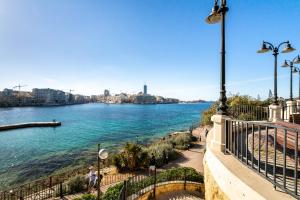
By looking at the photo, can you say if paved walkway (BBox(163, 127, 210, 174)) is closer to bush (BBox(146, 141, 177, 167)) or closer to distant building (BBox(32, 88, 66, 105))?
bush (BBox(146, 141, 177, 167))

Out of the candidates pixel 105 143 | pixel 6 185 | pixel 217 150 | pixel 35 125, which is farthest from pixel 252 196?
pixel 35 125

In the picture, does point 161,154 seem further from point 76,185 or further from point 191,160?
point 76,185

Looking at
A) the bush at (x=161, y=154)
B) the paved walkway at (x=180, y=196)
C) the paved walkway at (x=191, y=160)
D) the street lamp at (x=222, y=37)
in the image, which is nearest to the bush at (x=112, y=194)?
the paved walkway at (x=180, y=196)

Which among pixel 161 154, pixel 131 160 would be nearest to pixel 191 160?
pixel 161 154

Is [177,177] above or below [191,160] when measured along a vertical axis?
above

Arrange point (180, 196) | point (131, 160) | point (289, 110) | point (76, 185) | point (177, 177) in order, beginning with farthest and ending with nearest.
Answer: point (131, 160)
point (76, 185)
point (177, 177)
point (289, 110)
point (180, 196)

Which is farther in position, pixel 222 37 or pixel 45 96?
pixel 45 96

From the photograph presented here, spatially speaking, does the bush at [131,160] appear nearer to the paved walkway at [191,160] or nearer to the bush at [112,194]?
the paved walkway at [191,160]

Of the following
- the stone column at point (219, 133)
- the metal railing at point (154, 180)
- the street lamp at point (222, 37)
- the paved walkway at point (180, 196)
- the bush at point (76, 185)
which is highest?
the street lamp at point (222, 37)

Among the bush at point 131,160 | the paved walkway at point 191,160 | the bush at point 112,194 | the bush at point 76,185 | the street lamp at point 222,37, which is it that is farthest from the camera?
the paved walkway at point 191,160

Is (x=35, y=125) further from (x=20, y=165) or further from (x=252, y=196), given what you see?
(x=252, y=196)

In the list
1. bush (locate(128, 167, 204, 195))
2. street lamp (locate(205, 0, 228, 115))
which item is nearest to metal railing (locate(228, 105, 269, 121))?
bush (locate(128, 167, 204, 195))

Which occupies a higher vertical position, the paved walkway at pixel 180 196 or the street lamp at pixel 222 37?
the street lamp at pixel 222 37

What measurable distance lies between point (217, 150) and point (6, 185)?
64.3 ft
